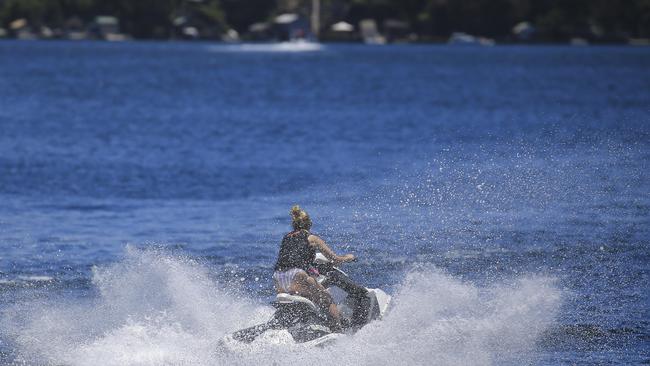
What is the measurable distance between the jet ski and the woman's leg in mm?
95

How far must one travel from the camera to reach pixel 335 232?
85.7 feet

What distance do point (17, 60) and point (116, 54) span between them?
78.1ft

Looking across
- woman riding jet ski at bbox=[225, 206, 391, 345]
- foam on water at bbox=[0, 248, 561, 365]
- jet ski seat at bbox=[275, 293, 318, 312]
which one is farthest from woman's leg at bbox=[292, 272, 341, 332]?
foam on water at bbox=[0, 248, 561, 365]

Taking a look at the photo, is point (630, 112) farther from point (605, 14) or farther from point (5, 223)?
point (605, 14)

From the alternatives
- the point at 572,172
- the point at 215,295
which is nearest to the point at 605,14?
the point at 572,172

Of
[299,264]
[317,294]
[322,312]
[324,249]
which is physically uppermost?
[324,249]

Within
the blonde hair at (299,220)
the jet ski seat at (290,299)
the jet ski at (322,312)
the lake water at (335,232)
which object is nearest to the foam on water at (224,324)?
the lake water at (335,232)

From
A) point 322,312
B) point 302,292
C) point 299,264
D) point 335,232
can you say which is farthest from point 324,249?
point 335,232

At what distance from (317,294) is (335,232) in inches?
348

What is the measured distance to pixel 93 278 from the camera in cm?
2220

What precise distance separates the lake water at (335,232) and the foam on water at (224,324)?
4cm

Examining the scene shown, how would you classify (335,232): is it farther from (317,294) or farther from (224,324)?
(317,294)

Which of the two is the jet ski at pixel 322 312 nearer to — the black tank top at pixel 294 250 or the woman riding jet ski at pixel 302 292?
the woman riding jet ski at pixel 302 292

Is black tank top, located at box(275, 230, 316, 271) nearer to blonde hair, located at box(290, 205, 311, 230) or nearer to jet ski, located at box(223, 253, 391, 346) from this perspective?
blonde hair, located at box(290, 205, 311, 230)
